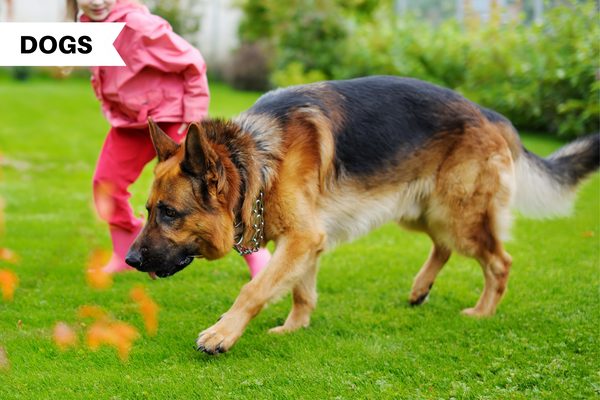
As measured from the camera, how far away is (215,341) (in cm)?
328

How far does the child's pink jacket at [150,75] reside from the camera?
14.1 ft

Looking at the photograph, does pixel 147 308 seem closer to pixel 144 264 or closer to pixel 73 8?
pixel 144 264

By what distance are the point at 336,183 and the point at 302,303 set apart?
0.92 m

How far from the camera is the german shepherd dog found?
10.9 feet

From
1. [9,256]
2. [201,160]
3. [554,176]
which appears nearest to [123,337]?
[201,160]

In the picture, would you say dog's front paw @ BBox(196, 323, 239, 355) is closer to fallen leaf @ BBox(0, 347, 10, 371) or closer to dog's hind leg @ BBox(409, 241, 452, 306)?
fallen leaf @ BBox(0, 347, 10, 371)

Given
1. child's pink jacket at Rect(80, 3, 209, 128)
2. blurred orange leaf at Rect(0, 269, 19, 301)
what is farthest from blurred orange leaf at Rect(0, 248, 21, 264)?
child's pink jacket at Rect(80, 3, 209, 128)

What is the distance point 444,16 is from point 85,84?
496 inches

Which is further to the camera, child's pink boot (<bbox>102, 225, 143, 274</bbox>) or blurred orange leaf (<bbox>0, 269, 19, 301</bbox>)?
child's pink boot (<bbox>102, 225, 143, 274</bbox>)

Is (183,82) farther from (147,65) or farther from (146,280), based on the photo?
(146,280)

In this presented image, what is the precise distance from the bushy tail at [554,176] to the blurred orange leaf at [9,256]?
175 inches

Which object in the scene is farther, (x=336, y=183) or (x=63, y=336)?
(x=336, y=183)

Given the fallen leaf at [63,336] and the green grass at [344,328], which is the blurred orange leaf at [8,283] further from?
the fallen leaf at [63,336]

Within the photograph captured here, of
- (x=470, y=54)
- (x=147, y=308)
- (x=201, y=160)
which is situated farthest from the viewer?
(x=470, y=54)
